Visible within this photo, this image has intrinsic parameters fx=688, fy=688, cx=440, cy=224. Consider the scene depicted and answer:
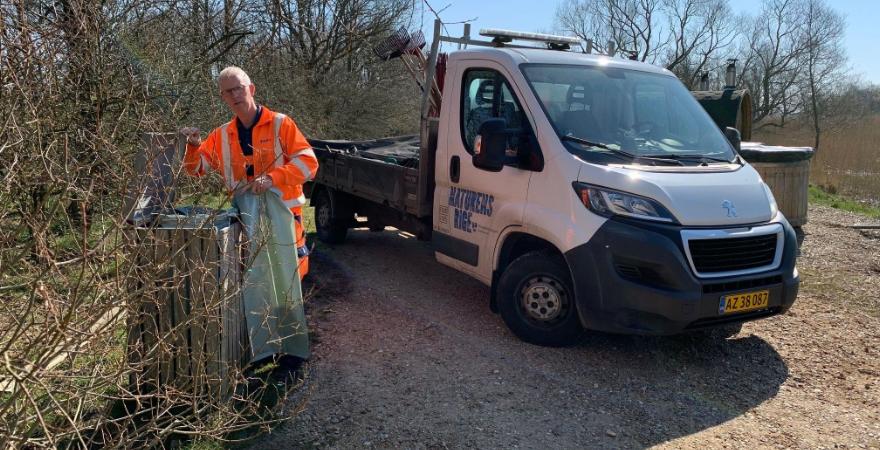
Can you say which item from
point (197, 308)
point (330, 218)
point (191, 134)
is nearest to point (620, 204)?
point (197, 308)

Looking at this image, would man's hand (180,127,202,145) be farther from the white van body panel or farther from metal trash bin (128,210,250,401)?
the white van body panel

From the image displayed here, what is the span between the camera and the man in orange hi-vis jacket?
13.7ft

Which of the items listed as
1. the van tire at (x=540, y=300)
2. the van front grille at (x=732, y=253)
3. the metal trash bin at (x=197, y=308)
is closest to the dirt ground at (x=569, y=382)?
the van tire at (x=540, y=300)

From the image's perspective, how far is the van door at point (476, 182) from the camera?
5.03 metres

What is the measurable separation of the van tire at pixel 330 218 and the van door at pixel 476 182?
90.5 inches

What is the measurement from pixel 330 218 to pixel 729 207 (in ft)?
15.6

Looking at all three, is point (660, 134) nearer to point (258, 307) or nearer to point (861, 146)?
point (258, 307)

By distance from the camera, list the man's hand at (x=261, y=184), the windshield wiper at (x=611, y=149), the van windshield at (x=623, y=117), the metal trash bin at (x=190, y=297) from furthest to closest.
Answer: the van windshield at (x=623, y=117) < the windshield wiper at (x=611, y=149) < the man's hand at (x=261, y=184) < the metal trash bin at (x=190, y=297)

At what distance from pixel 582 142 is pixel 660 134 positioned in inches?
28.6

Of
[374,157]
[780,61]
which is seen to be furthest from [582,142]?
A: [780,61]

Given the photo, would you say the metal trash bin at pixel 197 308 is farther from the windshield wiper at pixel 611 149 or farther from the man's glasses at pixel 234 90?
the windshield wiper at pixel 611 149

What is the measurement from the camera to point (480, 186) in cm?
532

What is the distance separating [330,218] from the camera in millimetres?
7996

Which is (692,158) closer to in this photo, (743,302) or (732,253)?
(732,253)
